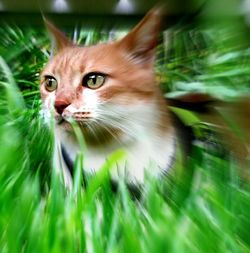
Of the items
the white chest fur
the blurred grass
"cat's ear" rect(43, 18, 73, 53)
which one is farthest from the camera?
"cat's ear" rect(43, 18, 73, 53)

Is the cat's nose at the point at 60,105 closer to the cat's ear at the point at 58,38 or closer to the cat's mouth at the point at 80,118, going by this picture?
the cat's mouth at the point at 80,118

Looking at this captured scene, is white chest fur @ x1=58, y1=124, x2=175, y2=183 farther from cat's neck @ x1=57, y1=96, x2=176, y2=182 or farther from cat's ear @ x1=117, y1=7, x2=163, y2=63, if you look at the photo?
cat's ear @ x1=117, y1=7, x2=163, y2=63

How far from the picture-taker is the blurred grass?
0.47 m

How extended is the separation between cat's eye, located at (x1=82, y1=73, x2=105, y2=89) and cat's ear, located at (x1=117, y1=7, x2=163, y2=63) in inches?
2.3

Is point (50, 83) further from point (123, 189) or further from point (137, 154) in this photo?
point (123, 189)

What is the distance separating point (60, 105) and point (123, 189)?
205 mm

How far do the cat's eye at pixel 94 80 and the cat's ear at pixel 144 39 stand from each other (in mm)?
58

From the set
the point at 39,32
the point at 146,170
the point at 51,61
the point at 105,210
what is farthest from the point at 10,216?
the point at 39,32

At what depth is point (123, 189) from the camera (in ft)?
1.90

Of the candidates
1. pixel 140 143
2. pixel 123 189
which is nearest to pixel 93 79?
pixel 140 143

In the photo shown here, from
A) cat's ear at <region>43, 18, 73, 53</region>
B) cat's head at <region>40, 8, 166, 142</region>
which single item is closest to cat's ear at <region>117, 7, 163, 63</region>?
cat's head at <region>40, 8, 166, 142</region>

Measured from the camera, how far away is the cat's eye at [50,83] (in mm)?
797

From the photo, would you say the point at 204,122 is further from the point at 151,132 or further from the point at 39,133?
the point at 39,133

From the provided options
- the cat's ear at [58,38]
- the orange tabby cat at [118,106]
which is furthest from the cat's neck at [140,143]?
the cat's ear at [58,38]
